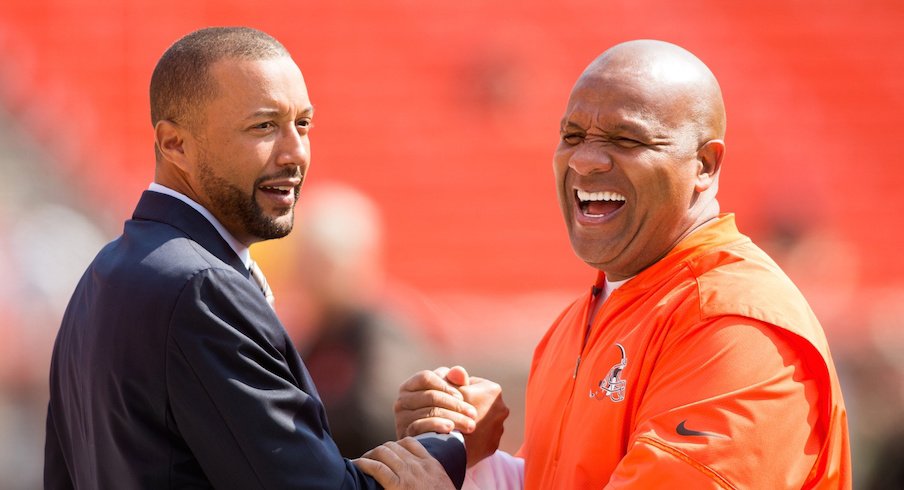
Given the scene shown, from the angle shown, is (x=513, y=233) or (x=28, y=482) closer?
(x=28, y=482)

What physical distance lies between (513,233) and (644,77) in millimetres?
4152

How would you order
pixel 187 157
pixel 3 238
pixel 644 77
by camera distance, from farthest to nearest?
1. pixel 3 238
2. pixel 644 77
3. pixel 187 157

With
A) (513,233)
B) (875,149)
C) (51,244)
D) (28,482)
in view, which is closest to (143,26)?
(51,244)

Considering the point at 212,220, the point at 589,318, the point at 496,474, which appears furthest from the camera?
the point at 496,474

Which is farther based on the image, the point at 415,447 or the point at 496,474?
the point at 496,474

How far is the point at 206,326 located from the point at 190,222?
0.95 feet

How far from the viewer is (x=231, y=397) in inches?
84.0

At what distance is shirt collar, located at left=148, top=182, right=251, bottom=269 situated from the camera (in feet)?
7.73

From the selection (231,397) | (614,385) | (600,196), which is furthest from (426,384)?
(231,397)

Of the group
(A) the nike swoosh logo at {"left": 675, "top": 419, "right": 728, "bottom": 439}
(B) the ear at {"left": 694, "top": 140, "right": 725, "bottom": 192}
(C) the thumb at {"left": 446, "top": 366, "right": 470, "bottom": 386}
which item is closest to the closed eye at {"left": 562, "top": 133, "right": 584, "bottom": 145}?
(B) the ear at {"left": 694, "top": 140, "right": 725, "bottom": 192}

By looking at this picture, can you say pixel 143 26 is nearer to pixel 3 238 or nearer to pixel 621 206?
pixel 3 238

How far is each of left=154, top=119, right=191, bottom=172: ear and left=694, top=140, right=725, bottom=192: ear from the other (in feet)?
3.86

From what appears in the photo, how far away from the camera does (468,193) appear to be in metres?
6.82

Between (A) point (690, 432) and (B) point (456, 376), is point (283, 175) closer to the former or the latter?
(B) point (456, 376)
